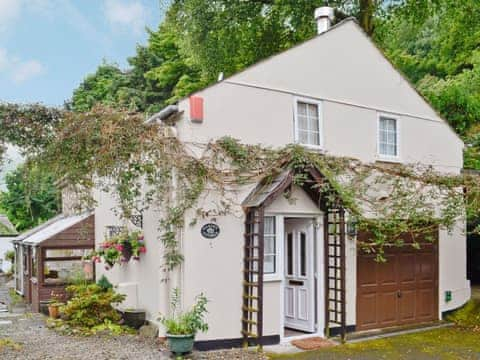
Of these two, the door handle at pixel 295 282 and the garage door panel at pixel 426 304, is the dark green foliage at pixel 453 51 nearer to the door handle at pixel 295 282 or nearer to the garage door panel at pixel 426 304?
the garage door panel at pixel 426 304

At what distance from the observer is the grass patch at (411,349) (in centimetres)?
911

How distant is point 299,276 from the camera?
10.8 meters

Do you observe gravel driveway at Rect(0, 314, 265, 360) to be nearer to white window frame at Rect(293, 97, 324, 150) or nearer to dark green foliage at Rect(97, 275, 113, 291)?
dark green foliage at Rect(97, 275, 113, 291)

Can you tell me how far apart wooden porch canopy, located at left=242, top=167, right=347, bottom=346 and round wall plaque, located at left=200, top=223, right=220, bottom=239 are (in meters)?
0.63

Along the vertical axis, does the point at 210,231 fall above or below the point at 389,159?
below

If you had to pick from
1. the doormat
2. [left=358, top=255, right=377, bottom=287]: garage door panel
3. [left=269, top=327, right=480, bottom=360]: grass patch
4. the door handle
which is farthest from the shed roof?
[left=269, top=327, right=480, bottom=360]: grass patch

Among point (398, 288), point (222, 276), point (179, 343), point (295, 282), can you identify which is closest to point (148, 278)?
point (222, 276)

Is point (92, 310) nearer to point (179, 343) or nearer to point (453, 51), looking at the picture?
point (179, 343)

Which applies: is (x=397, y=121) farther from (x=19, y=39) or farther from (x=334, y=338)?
(x=19, y=39)

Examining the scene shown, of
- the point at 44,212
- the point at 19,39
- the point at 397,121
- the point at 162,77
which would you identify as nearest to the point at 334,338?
the point at 397,121

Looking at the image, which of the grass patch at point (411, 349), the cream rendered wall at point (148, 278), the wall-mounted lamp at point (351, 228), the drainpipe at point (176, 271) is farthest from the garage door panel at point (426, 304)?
the cream rendered wall at point (148, 278)

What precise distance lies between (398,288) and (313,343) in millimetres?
3194

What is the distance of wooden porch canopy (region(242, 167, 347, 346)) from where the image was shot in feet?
30.3

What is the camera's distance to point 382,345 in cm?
1002
